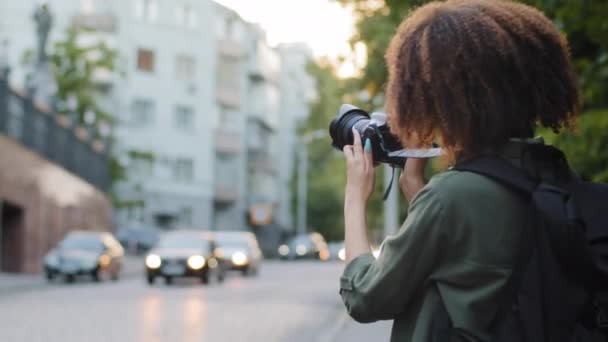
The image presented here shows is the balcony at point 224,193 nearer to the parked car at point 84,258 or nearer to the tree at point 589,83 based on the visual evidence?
the parked car at point 84,258

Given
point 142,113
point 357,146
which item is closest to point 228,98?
point 142,113

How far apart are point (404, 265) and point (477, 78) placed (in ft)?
1.43

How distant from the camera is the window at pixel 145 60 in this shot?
7088 cm

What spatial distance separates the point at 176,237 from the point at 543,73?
32324 millimetres

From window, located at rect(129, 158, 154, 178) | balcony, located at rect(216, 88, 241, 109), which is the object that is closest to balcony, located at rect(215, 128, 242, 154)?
balcony, located at rect(216, 88, 241, 109)

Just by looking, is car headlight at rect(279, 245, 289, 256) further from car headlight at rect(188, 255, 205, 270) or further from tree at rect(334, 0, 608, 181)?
tree at rect(334, 0, 608, 181)

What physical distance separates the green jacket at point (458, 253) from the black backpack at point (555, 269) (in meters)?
0.03

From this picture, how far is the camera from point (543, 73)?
288cm

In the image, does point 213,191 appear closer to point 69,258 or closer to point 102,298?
point 69,258

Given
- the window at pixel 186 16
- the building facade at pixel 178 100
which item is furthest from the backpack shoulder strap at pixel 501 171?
the window at pixel 186 16

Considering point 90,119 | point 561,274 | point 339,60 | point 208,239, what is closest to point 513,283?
point 561,274

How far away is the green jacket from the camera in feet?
8.81

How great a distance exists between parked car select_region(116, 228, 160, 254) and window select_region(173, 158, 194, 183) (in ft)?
29.9

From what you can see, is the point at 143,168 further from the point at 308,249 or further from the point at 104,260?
the point at 104,260
